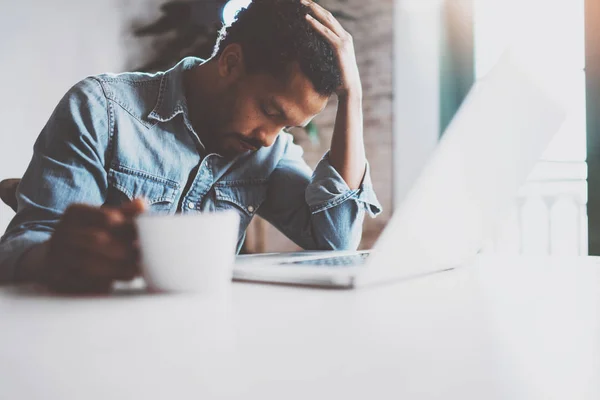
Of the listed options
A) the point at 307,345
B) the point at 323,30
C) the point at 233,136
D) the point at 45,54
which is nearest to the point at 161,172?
the point at 233,136

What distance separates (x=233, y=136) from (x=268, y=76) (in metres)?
0.14

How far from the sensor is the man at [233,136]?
971 mm

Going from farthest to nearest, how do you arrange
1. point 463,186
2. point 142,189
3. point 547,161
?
point 547,161 < point 142,189 < point 463,186

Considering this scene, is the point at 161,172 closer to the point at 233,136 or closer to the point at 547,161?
the point at 233,136

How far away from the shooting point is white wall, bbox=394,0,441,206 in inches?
112

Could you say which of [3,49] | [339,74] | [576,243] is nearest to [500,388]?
[339,74]

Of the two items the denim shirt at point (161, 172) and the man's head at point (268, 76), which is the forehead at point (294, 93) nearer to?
the man's head at point (268, 76)

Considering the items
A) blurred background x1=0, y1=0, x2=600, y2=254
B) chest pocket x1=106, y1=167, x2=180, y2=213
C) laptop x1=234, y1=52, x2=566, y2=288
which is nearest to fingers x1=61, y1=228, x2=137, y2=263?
laptop x1=234, y1=52, x2=566, y2=288

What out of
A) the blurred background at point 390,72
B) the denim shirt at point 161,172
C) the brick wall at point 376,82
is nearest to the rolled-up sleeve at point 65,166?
the denim shirt at point 161,172

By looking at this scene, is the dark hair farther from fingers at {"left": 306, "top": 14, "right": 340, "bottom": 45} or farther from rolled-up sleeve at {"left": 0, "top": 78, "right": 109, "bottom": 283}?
rolled-up sleeve at {"left": 0, "top": 78, "right": 109, "bottom": 283}

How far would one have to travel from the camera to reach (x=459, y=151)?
565 millimetres

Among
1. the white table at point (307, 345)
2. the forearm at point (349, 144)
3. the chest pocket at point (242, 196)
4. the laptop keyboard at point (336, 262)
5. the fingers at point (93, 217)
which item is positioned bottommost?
the white table at point (307, 345)

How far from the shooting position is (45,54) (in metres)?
2.88

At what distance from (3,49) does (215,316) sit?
2.76m
